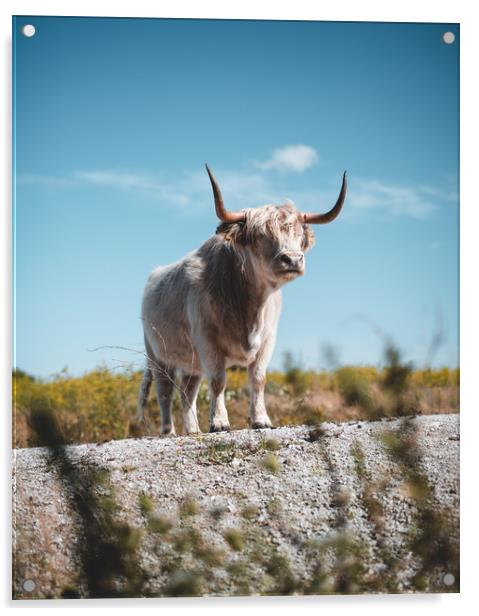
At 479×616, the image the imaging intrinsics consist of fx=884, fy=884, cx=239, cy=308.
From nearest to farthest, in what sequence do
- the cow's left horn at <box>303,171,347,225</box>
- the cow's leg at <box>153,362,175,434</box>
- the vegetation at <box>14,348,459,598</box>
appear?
the vegetation at <box>14,348,459,598</box>, the cow's left horn at <box>303,171,347,225</box>, the cow's leg at <box>153,362,175,434</box>

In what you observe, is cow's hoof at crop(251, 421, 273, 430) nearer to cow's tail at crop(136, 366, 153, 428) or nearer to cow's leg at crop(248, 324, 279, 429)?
cow's leg at crop(248, 324, 279, 429)

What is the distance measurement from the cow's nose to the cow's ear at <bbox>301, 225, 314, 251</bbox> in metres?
0.36

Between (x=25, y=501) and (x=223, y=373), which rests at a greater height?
(x=223, y=373)

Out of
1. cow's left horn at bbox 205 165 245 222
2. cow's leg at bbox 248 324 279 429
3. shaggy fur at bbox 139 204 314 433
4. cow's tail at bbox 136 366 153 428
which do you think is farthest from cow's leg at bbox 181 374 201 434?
cow's left horn at bbox 205 165 245 222

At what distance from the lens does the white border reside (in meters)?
5.02

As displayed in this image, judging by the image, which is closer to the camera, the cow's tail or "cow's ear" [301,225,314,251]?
"cow's ear" [301,225,314,251]

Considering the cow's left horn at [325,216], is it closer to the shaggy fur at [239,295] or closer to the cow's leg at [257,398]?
the shaggy fur at [239,295]

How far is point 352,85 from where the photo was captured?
582 centimetres

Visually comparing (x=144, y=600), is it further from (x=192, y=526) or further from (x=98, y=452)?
(x=98, y=452)

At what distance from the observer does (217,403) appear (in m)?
6.29

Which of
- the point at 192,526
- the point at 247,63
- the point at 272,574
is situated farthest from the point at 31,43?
the point at 272,574

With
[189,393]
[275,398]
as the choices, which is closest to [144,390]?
[189,393]

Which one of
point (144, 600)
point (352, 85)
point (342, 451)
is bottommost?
point (144, 600)
